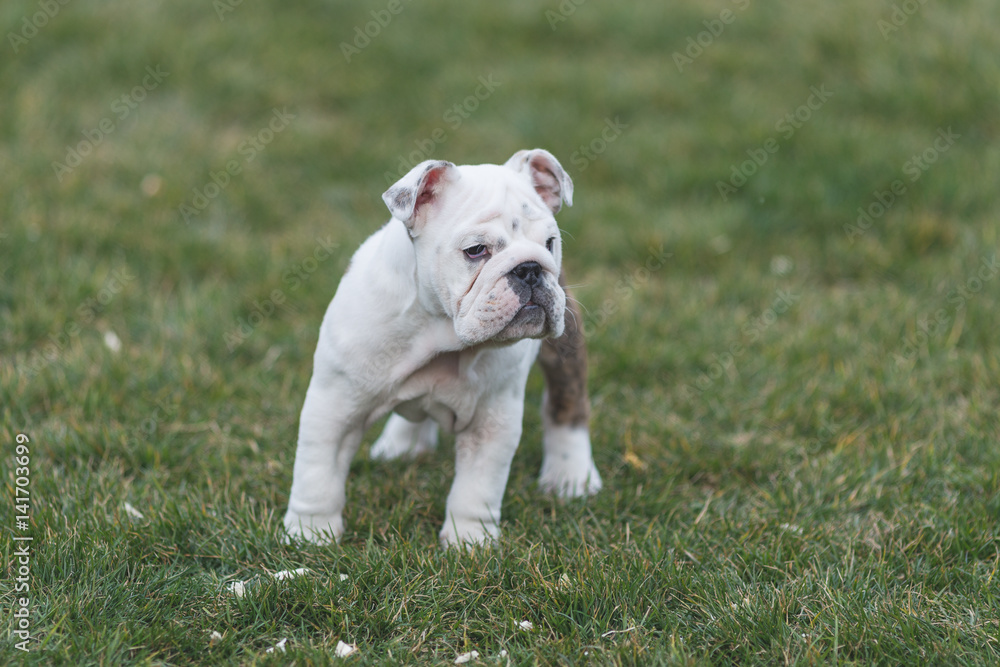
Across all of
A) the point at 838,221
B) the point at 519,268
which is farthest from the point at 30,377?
the point at 838,221

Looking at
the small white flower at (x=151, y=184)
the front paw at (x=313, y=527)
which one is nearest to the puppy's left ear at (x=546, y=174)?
the front paw at (x=313, y=527)

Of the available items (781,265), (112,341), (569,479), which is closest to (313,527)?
(569,479)

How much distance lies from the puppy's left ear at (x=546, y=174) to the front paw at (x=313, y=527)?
4.60ft

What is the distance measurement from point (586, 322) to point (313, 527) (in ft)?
7.62

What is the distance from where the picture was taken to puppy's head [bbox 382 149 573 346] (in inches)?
123

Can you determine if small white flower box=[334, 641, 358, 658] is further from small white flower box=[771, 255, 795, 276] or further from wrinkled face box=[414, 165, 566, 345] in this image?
small white flower box=[771, 255, 795, 276]

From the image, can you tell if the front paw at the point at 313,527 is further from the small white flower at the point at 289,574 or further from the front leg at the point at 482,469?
the front leg at the point at 482,469

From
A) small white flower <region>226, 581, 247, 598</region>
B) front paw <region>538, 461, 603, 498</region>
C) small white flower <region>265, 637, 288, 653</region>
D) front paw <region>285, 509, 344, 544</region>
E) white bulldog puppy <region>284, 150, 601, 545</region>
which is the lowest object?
front paw <region>538, 461, 603, 498</region>

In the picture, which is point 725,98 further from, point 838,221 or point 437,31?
point 437,31

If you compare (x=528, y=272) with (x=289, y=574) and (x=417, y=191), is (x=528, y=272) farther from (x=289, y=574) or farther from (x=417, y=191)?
(x=289, y=574)

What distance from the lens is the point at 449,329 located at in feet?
11.1

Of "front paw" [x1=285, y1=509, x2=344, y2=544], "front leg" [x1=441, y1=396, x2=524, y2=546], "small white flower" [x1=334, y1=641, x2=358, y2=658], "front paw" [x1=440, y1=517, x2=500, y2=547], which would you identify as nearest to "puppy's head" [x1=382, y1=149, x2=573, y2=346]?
"front leg" [x1=441, y1=396, x2=524, y2=546]

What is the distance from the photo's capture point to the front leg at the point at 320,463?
3.53m

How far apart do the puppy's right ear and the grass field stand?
118cm
